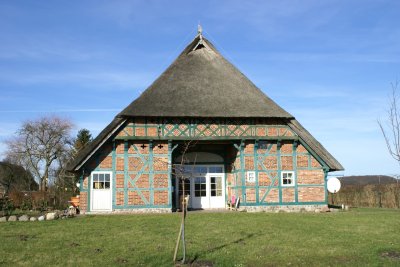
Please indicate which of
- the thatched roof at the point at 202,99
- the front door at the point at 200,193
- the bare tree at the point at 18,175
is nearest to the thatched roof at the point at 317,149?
the thatched roof at the point at 202,99

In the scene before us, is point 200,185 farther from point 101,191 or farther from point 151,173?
point 101,191

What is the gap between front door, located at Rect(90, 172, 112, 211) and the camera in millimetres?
17969

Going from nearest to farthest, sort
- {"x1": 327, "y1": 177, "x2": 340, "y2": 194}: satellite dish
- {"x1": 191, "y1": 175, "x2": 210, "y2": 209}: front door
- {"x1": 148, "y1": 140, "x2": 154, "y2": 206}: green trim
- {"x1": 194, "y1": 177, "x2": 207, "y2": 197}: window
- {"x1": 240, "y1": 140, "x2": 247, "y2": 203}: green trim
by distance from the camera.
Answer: {"x1": 148, "y1": 140, "x2": 154, "y2": 206}: green trim → {"x1": 240, "y1": 140, "x2": 247, "y2": 203}: green trim → {"x1": 191, "y1": 175, "x2": 210, "y2": 209}: front door → {"x1": 194, "y1": 177, "x2": 207, "y2": 197}: window → {"x1": 327, "y1": 177, "x2": 340, "y2": 194}: satellite dish

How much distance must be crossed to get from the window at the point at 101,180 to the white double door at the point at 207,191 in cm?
441

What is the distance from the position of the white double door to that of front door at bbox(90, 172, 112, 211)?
172 inches

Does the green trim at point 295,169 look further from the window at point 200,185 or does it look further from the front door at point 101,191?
the front door at point 101,191

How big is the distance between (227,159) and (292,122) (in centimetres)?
369

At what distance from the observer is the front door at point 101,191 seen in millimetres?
17969

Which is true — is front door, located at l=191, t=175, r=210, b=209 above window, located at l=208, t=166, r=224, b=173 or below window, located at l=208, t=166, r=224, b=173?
below

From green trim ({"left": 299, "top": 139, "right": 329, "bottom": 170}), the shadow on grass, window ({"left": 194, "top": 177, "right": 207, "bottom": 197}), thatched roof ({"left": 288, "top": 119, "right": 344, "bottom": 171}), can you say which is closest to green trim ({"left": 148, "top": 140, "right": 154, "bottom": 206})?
window ({"left": 194, "top": 177, "right": 207, "bottom": 197})

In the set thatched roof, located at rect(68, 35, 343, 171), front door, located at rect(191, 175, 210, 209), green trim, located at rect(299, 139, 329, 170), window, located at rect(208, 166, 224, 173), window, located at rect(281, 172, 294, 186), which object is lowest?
front door, located at rect(191, 175, 210, 209)

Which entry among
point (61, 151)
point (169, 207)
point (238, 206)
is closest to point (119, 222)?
point (169, 207)

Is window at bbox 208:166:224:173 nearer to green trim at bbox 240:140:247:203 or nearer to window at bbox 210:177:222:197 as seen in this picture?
window at bbox 210:177:222:197

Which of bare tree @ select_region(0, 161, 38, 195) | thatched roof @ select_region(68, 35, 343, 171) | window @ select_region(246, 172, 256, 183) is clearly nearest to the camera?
thatched roof @ select_region(68, 35, 343, 171)
